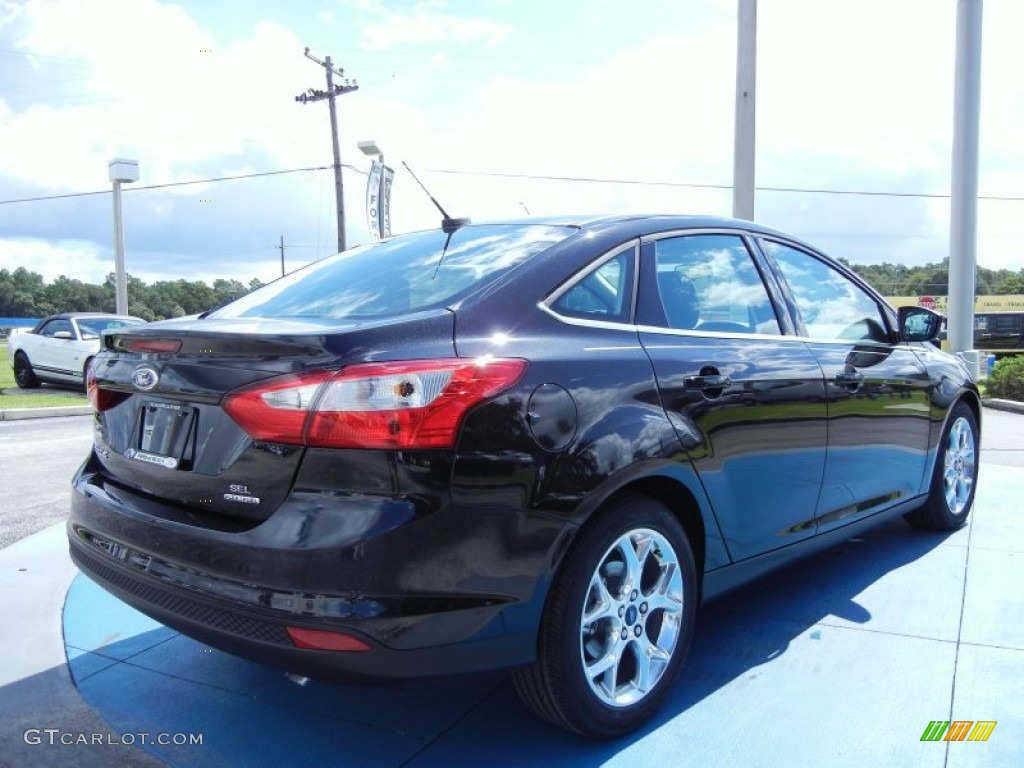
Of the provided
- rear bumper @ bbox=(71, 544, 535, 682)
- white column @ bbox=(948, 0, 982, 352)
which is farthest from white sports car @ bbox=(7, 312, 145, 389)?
white column @ bbox=(948, 0, 982, 352)

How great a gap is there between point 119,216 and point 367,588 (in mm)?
25947

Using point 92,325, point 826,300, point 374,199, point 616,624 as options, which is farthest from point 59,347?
point 616,624

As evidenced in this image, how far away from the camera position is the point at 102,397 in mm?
2787

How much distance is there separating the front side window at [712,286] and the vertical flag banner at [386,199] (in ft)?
50.5

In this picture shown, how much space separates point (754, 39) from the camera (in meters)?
→ 9.98

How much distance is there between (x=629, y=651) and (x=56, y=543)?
3643 mm

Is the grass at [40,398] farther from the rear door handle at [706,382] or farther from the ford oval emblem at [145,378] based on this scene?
the rear door handle at [706,382]

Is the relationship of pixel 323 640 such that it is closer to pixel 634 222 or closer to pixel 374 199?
pixel 634 222

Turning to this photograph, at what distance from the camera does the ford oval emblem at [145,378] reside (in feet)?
8.13

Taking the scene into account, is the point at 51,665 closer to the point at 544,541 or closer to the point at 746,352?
the point at 544,541

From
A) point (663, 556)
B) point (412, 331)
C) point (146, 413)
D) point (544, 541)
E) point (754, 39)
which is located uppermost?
point (754, 39)

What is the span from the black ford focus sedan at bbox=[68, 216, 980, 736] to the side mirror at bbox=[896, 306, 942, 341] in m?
1.21

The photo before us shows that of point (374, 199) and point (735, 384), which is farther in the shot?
point (374, 199)

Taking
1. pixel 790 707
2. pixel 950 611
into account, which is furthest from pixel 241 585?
pixel 950 611
